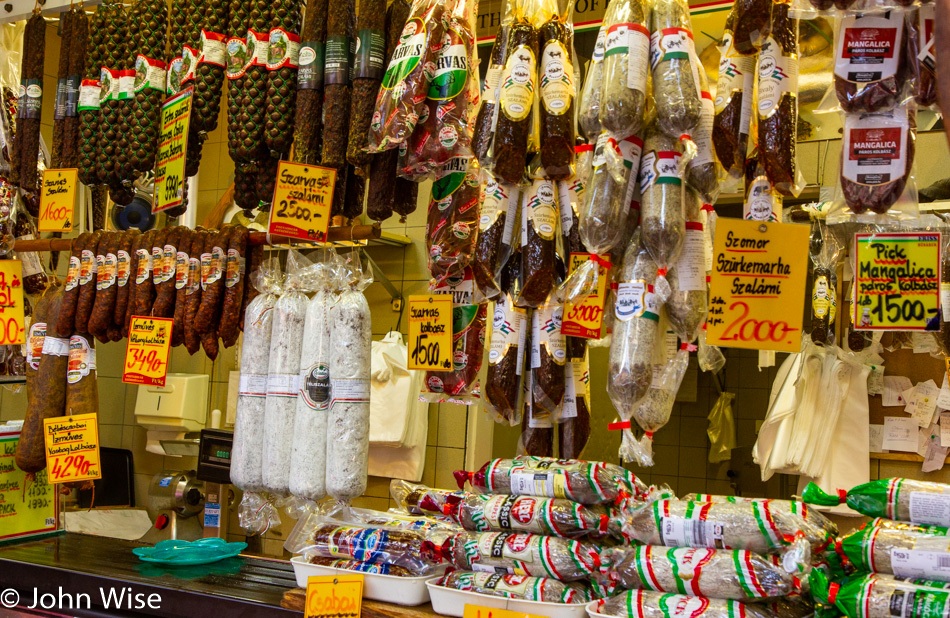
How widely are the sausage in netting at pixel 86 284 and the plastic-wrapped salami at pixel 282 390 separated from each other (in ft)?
3.18

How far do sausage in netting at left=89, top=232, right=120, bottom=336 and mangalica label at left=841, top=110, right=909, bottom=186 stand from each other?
2.55m

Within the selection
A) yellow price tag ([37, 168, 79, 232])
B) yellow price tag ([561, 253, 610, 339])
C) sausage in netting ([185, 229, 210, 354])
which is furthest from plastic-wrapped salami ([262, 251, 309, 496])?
yellow price tag ([37, 168, 79, 232])

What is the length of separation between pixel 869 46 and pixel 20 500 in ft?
10.4

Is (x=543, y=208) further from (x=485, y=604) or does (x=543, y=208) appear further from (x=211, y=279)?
(x=211, y=279)

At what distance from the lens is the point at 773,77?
5.93ft

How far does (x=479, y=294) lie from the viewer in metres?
2.30

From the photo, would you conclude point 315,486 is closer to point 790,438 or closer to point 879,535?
point 879,535

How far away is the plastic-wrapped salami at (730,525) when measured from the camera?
1.61m

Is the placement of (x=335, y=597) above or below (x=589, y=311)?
below

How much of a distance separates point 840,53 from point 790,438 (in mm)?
3007

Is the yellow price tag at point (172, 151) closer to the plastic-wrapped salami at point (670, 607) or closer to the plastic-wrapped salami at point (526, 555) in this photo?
the plastic-wrapped salami at point (526, 555)

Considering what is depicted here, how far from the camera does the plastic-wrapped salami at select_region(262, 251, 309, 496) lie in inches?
98.0

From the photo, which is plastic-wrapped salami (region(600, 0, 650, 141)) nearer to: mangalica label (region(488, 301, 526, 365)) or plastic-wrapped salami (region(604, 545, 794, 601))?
mangalica label (region(488, 301, 526, 365))

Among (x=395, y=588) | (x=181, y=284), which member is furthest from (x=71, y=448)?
(x=395, y=588)
